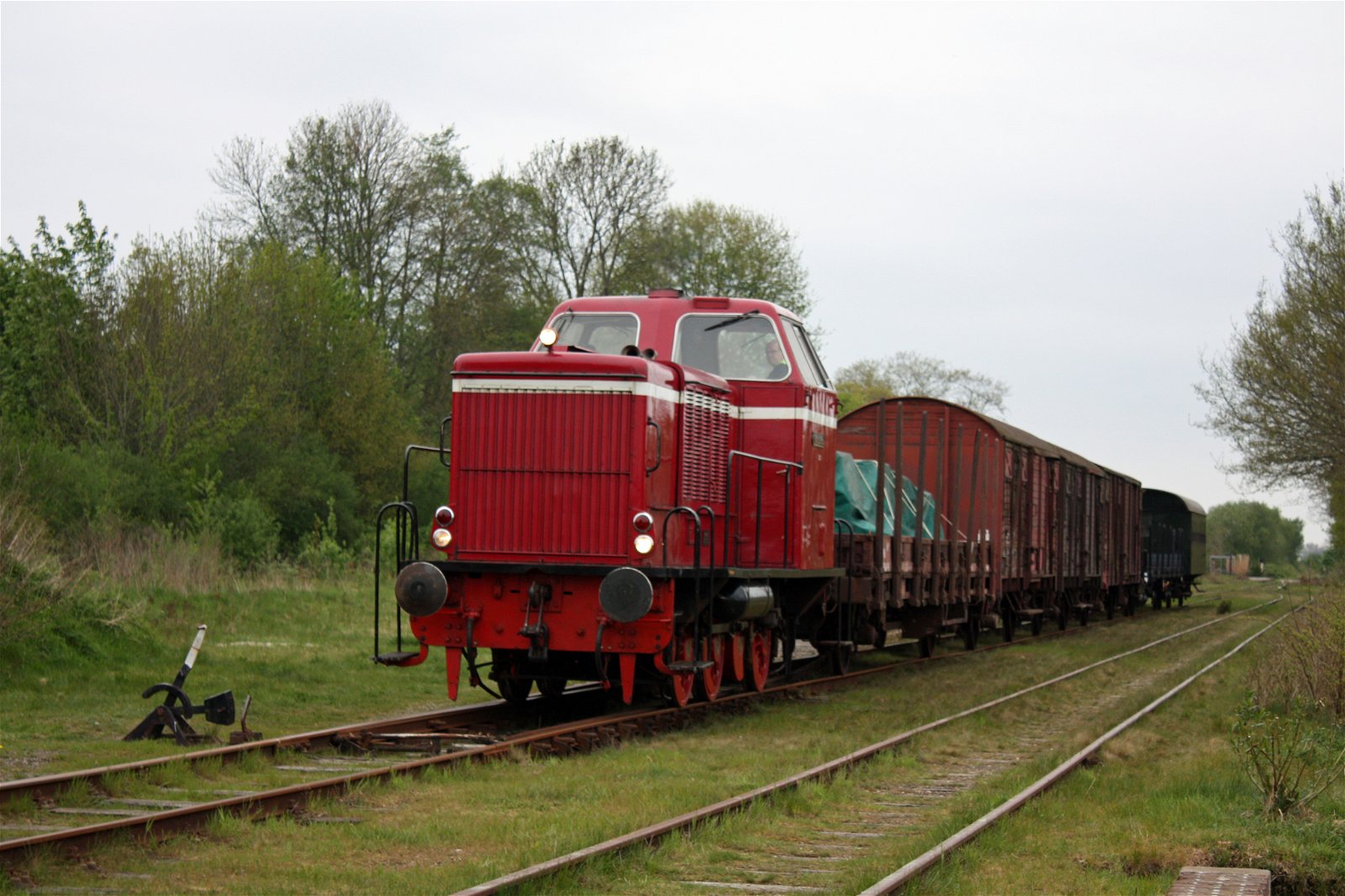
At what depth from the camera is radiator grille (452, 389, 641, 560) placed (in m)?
10.4

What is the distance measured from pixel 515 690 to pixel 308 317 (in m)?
23.6

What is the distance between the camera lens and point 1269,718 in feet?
27.6

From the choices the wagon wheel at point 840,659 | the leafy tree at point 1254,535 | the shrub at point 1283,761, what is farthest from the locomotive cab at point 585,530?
the leafy tree at point 1254,535

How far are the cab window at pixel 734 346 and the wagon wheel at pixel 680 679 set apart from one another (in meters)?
2.44

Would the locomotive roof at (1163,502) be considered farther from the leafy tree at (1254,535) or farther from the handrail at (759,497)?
the leafy tree at (1254,535)

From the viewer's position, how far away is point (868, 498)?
16.5 meters

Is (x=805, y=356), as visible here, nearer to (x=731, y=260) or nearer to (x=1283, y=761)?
(x=1283, y=761)

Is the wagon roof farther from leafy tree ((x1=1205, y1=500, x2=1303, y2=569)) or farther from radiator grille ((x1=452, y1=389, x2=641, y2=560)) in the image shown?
leafy tree ((x1=1205, y1=500, x2=1303, y2=569))

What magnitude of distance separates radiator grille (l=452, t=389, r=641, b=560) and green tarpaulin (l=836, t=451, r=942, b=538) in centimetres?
542

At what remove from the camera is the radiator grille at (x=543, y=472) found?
1044 centimetres

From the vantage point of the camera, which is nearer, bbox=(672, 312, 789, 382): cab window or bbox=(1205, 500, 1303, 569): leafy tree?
bbox=(672, 312, 789, 382): cab window

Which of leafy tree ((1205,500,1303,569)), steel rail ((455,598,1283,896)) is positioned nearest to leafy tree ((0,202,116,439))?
steel rail ((455,598,1283,896))

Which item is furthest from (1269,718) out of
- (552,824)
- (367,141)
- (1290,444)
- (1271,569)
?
(1271,569)

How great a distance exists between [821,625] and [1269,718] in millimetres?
7579
